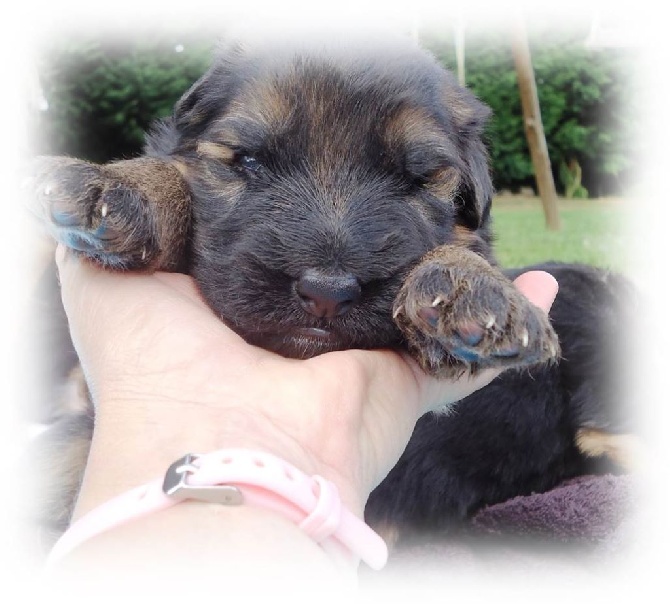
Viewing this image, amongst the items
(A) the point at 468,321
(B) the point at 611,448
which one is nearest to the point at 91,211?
(A) the point at 468,321

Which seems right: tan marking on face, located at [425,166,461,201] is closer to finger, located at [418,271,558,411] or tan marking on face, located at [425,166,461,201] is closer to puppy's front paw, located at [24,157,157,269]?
finger, located at [418,271,558,411]

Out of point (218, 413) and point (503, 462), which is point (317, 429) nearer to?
point (218, 413)

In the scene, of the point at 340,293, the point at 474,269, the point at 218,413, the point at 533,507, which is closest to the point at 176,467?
the point at 218,413

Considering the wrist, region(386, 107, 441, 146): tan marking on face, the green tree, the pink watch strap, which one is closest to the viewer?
the pink watch strap

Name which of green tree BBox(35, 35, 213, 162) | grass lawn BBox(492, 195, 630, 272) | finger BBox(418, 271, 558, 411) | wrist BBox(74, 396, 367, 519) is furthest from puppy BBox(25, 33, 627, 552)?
green tree BBox(35, 35, 213, 162)

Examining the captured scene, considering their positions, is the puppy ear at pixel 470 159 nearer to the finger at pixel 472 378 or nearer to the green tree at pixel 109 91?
the finger at pixel 472 378

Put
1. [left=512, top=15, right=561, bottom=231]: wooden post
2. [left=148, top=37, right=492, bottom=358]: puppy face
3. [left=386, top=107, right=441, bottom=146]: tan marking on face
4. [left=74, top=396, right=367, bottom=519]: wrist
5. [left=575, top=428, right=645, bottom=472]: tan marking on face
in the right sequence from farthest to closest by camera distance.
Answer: [left=512, top=15, right=561, bottom=231]: wooden post
[left=575, top=428, right=645, bottom=472]: tan marking on face
[left=386, top=107, right=441, bottom=146]: tan marking on face
[left=148, top=37, right=492, bottom=358]: puppy face
[left=74, top=396, right=367, bottom=519]: wrist
